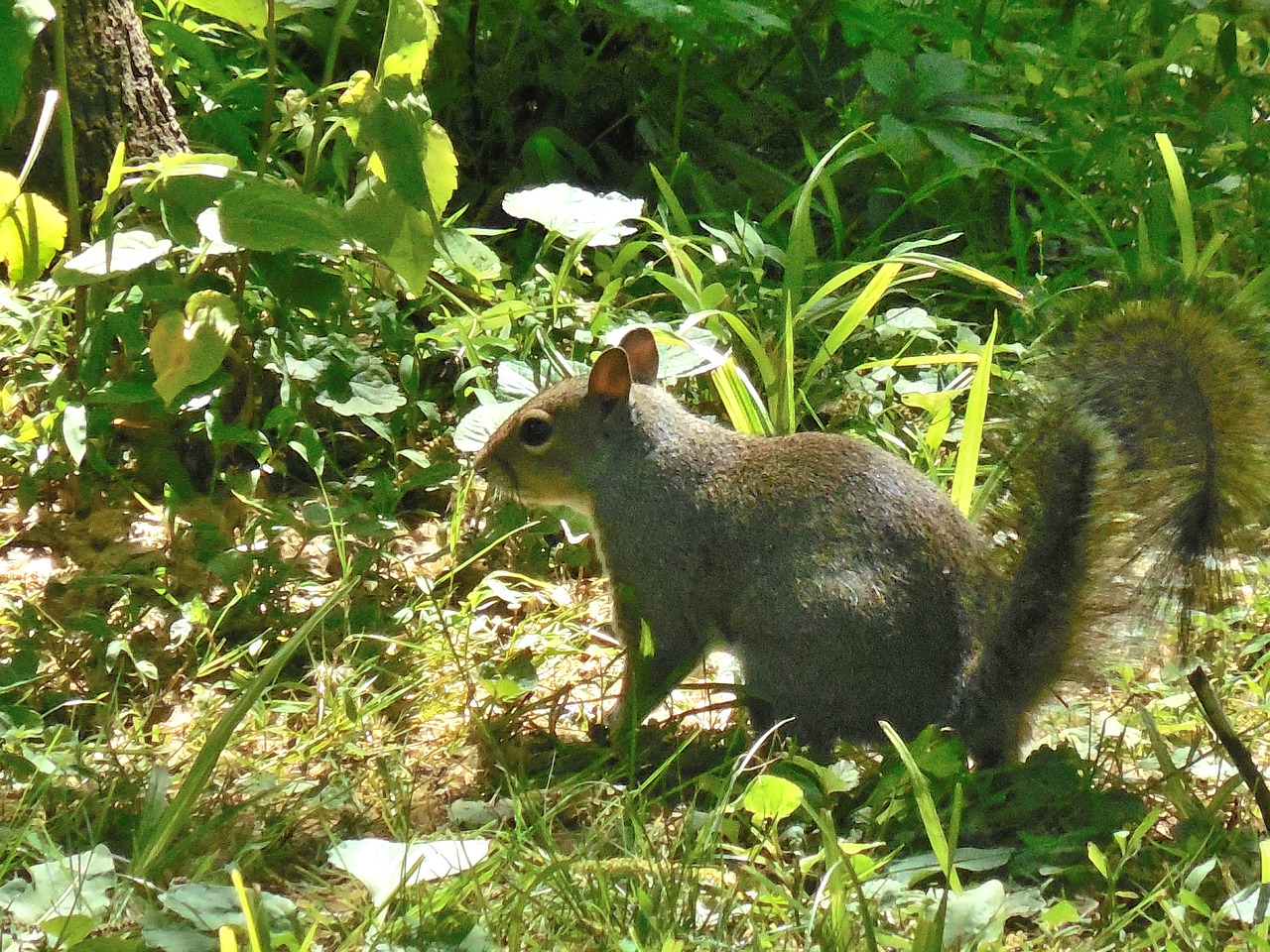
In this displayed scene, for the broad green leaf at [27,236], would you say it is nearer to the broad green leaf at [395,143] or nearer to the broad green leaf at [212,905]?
the broad green leaf at [395,143]

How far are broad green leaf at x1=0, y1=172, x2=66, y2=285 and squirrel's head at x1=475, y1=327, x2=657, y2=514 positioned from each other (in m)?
0.92

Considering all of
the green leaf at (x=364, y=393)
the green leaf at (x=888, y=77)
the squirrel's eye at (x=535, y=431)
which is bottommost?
the green leaf at (x=364, y=393)

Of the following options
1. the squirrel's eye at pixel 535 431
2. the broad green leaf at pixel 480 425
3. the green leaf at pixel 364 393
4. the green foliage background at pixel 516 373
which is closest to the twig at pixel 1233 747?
the green foliage background at pixel 516 373

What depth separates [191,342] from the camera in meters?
2.51

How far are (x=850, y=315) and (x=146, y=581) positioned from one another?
1650 mm

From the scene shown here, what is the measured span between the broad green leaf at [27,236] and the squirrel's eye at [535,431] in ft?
3.11

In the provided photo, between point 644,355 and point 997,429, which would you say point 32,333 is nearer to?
point 644,355

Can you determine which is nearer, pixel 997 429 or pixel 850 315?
pixel 997 429

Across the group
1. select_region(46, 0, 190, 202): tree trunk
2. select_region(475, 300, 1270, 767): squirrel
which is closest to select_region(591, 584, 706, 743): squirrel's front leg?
select_region(475, 300, 1270, 767): squirrel

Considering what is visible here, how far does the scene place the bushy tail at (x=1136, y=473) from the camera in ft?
6.54

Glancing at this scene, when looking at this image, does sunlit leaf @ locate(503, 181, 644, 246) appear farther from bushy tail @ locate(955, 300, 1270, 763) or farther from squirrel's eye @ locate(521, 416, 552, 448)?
bushy tail @ locate(955, 300, 1270, 763)

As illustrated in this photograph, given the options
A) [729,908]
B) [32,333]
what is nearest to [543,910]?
[729,908]

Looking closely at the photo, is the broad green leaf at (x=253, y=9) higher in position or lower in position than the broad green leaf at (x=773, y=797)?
higher

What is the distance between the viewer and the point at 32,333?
312 centimetres
